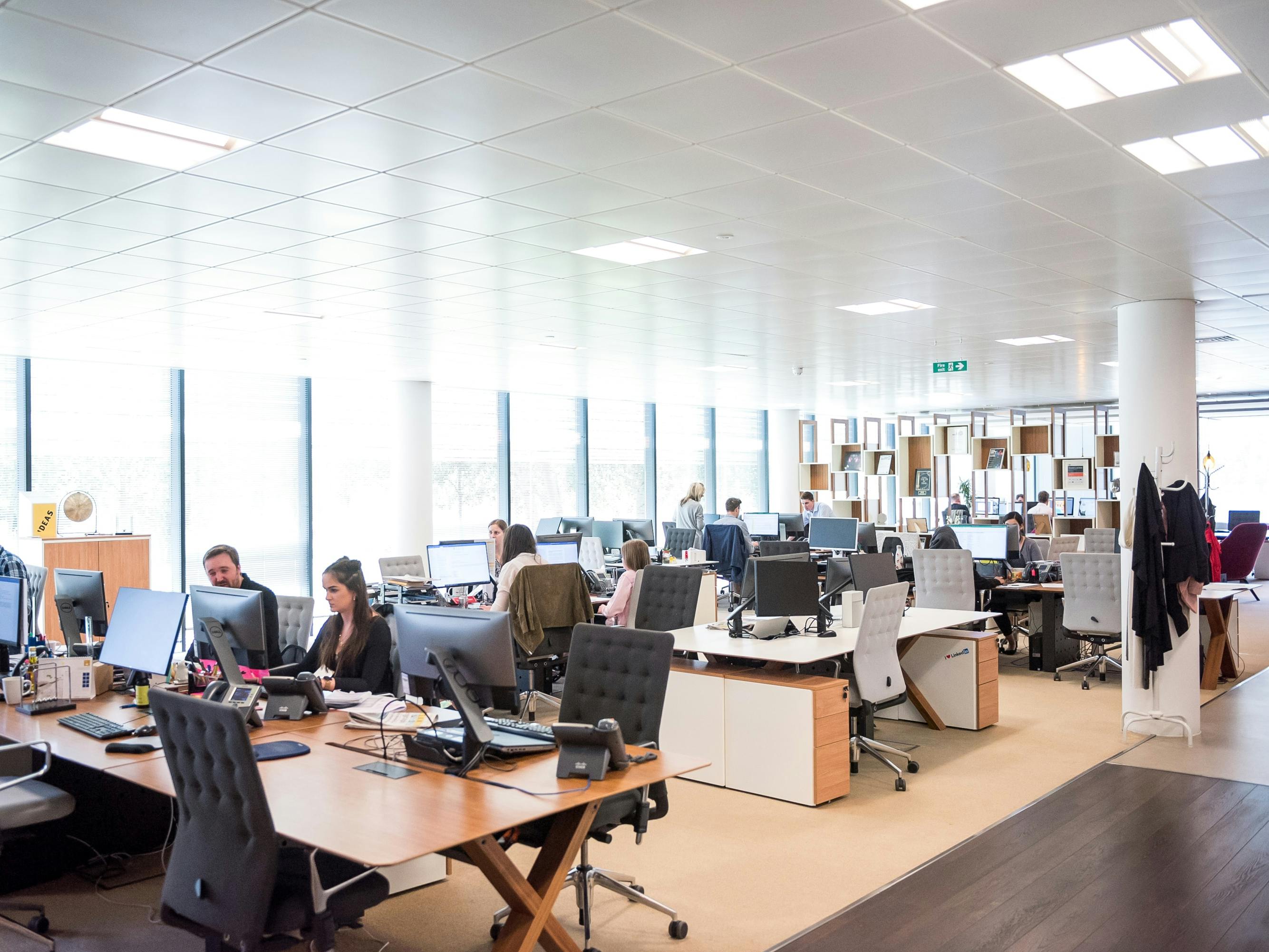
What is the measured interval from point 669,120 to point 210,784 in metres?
2.74

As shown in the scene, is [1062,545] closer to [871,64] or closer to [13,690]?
[871,64]

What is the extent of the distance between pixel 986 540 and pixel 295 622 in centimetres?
687

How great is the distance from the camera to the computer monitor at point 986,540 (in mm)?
9789

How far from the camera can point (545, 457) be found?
15.1 metres

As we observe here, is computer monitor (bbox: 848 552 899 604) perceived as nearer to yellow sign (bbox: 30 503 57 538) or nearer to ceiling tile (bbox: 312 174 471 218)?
ceiling tile (bbox: 312 174 471 218)

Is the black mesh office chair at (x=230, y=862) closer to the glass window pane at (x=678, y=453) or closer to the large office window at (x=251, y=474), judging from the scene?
the large office window at (x=251, y=474)

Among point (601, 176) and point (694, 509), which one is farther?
point (694, 509)

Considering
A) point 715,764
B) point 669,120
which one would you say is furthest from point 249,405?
point 669,120

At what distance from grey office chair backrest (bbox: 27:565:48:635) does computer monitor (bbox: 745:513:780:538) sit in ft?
32.0

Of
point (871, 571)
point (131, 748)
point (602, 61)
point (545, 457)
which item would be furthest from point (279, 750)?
point (545, 457)

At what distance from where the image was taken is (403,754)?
345cm

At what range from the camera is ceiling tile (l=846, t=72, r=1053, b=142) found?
3488 mm

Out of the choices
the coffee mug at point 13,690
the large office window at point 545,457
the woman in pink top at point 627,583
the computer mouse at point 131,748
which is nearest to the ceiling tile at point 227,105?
the computer mouse at point 131,748

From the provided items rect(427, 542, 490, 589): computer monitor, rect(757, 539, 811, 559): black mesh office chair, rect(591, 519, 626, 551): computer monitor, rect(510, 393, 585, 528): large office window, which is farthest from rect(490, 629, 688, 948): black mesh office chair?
rect(510, 393, 585, 528): large office window
